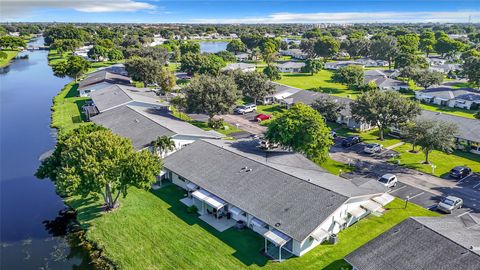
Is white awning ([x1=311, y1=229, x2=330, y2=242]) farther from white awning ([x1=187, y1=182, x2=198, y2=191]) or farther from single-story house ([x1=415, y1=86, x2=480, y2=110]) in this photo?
single-story house ([x1=415, y1=86, x2=480, y2=110])

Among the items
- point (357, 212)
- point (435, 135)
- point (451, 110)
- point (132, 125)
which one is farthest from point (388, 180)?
point (451, 110)

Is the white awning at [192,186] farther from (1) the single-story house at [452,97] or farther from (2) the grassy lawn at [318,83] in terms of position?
(1) the single-story house at [452,97]

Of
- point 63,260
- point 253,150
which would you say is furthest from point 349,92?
point 63,260

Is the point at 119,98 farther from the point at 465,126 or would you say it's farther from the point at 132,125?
the point at 465,126

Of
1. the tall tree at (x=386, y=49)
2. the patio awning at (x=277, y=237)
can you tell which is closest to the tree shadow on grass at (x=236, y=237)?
the patio awning at (x=277, y=237)

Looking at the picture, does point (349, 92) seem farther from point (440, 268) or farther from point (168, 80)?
point (440, 268)

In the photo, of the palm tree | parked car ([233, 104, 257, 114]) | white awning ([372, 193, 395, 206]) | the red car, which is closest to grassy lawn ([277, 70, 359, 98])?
parked car ([233, 104, 257, 114])
